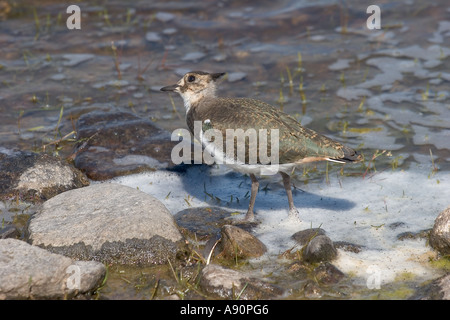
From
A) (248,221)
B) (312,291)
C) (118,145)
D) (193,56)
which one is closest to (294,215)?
(248,221)

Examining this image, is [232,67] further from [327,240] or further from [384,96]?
[327,240]

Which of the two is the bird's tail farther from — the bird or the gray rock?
the gray rock

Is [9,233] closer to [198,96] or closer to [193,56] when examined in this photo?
[198,96]

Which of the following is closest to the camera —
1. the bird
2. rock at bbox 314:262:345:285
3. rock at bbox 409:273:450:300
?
rock at bbox 409:273:450:300

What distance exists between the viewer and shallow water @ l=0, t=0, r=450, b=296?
6.73m

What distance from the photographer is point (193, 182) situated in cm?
745

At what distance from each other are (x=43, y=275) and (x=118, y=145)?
3391 mm

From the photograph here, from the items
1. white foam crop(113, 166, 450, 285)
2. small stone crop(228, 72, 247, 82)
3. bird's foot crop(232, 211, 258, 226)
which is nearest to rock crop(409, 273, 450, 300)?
white foam crop(113, 166, 450, 285)

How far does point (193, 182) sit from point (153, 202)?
1.59m

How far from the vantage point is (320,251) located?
5.36m

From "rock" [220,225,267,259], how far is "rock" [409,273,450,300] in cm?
145

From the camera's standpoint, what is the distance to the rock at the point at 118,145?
7520 millimetres

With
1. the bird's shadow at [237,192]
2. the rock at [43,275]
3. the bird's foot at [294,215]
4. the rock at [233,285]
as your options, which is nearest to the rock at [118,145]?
the bird's shadow at [237,192]
